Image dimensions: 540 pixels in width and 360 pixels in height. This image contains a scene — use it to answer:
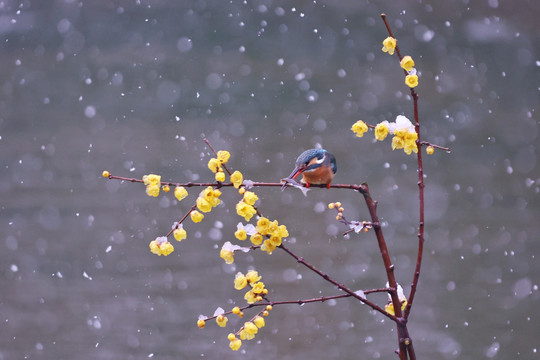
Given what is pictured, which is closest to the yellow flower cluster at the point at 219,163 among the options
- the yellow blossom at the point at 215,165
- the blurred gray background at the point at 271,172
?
the yellow blossom at the point at 215,165

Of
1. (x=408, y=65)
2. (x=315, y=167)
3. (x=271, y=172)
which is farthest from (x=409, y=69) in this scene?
(x=271, y=172)

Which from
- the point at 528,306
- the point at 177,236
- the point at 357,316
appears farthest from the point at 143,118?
the point at 528,306

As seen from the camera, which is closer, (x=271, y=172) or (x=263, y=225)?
(x=263, y=225)

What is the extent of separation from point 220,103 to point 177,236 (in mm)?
905

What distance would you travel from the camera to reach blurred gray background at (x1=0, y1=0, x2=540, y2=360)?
1.35m

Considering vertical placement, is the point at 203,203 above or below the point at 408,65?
below

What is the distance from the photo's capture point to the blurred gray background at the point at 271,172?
135 cm

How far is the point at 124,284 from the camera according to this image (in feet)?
4.59

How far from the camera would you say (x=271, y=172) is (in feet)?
4.59

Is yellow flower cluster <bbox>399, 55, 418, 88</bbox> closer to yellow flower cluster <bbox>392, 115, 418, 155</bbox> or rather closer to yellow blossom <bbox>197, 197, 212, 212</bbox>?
yellow flower cluster <bbox>392, 115, 418, 155</bbox>

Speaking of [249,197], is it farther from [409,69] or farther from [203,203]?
[409,69]

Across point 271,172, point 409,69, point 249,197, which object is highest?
point 409,69

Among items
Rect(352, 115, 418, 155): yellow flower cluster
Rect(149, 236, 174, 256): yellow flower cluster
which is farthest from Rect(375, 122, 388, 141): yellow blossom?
Rect(149, 236, 174, 256): yellow flower cluster

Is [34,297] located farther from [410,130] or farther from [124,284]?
[410,130]
